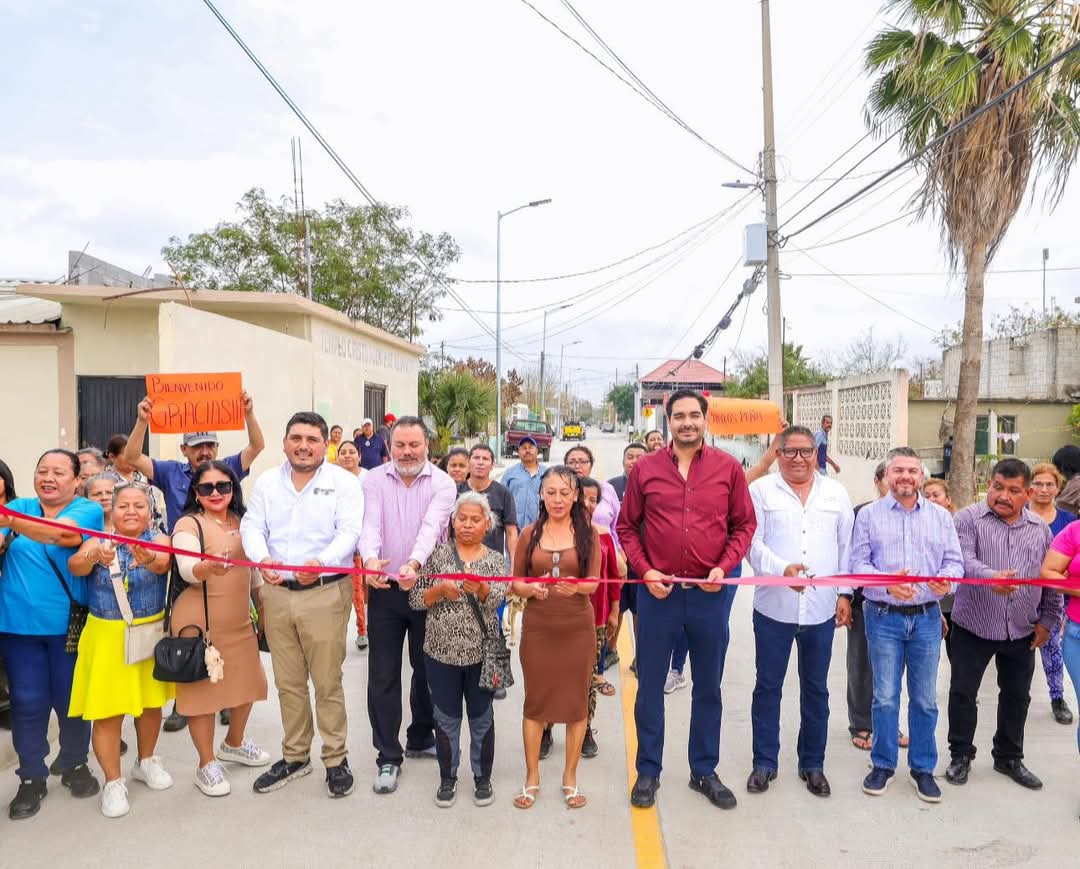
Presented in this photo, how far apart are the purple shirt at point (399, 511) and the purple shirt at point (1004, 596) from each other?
2941 millimetres

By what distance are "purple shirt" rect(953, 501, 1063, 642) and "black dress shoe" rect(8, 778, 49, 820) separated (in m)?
4.95

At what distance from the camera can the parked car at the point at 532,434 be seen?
32562 millimetres

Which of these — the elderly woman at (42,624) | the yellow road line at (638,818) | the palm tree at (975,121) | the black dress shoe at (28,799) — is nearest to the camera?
the yellow road line at (638,818)

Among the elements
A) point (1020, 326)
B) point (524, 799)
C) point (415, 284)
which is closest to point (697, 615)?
point (524, 799)

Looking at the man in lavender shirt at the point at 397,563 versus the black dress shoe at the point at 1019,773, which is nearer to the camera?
the black dress shoe at the point at 1019,773

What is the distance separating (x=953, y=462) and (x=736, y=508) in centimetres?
1015

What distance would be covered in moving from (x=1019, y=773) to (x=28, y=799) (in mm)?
5124

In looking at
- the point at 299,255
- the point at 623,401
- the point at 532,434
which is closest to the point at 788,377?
the point at 532,434

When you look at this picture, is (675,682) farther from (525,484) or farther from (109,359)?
(109,359)

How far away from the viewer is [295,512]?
13.6ft

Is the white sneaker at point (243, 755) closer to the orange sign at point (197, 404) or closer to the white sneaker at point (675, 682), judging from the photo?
the orange sign at point (197, 404)

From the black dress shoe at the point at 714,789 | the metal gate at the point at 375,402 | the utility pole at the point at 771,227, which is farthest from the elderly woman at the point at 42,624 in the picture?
the metal gate at the point at 375,402

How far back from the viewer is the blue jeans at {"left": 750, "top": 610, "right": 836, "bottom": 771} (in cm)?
411

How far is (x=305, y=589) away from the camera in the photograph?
4.05m
